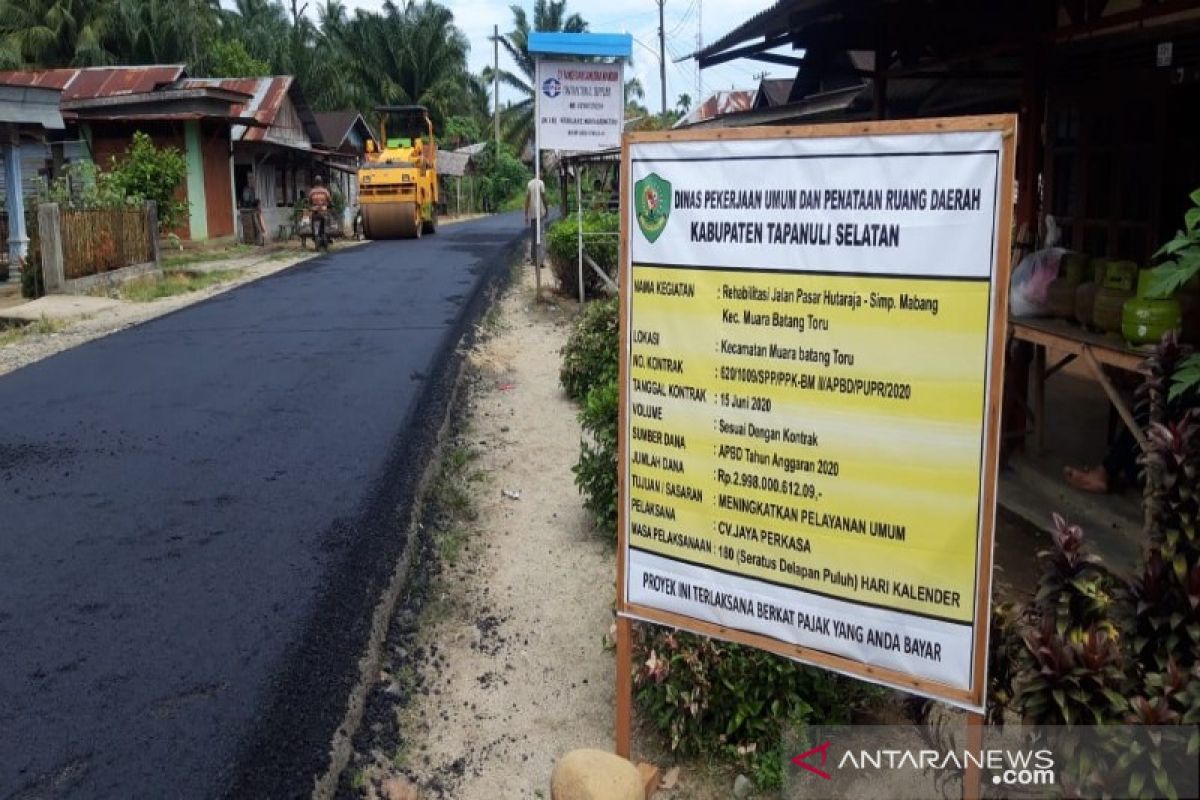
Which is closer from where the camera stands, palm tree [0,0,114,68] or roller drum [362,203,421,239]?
roller drum [362,203,421,239]

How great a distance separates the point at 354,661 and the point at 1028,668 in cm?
241

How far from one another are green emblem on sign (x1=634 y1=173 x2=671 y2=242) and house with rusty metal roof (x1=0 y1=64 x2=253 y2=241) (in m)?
23.2

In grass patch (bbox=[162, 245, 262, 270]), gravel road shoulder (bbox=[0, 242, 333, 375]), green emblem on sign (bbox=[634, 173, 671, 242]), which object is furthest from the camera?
grass patch (bbox=[162, 245, 262, 270])

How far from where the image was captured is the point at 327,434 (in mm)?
7215

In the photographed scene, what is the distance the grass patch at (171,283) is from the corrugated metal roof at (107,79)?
10131 mm

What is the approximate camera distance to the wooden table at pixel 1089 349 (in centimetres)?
473

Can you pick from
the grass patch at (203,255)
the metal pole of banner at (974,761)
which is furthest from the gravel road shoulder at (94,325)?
the metal pole of banner at (974,761)

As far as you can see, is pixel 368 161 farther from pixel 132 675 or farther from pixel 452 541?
pixel 132 675

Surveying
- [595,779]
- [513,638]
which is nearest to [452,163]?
[513,638]

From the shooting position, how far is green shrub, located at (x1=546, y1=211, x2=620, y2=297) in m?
14.7

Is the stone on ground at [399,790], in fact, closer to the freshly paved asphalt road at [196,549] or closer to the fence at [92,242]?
the freshly paved asphalt road at [196,549]

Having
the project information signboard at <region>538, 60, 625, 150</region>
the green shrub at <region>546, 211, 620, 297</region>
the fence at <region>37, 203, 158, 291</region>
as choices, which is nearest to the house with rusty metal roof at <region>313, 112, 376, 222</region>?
the fence at <region>37, 203, 158, 291</region>

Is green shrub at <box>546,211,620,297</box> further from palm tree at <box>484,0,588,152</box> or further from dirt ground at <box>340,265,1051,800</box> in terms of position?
palm tree at <box>484,0,588,152</box>

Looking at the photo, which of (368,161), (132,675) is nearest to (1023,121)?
(132,675)
